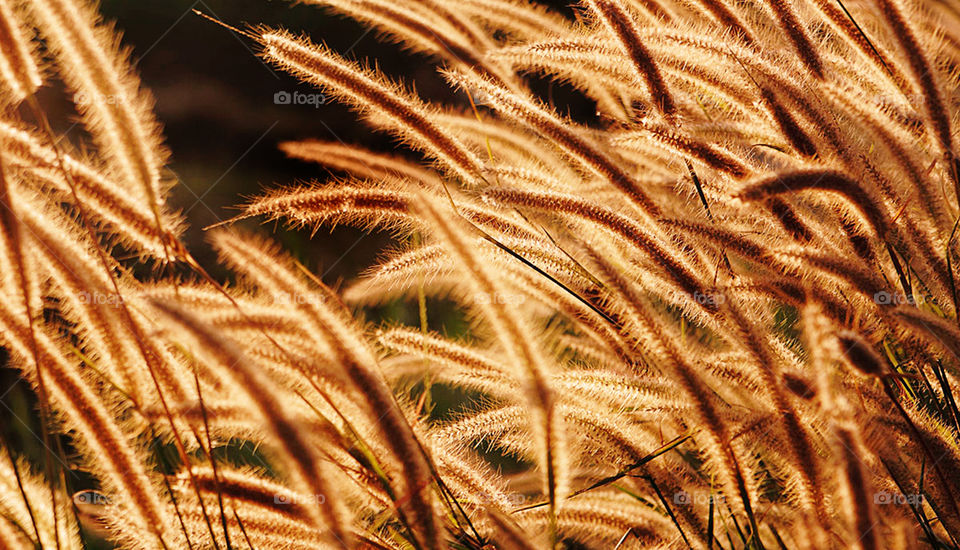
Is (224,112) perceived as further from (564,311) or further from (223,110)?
(564,311)

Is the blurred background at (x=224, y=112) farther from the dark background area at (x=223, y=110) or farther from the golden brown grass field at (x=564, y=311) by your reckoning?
the golden brown grass field at (x=564, y=311)

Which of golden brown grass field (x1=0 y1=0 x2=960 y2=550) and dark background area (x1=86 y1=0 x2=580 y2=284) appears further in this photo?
dark background area (x1=86 y1=0 x2=580 y2=284)

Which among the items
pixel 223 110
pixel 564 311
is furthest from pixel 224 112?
pixel 564 311

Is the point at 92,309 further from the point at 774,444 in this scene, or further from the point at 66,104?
the point at 66,104

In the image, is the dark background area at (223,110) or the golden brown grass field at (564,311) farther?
the dark background area at (223,110)

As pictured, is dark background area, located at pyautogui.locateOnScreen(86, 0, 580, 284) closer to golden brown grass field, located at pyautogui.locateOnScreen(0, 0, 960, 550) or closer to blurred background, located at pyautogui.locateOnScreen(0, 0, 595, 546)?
blurred background, located at pyautogui.locateOnScreen(0, 0, 595, 546)

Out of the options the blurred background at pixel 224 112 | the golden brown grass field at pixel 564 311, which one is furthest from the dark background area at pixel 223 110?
the golden brown grass field at pixel 564 311

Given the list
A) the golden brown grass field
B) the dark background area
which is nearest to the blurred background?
the dark background area

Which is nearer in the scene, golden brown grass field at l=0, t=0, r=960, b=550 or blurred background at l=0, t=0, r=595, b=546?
golden brown grass field at l=0, t=0, r=960, b=550
